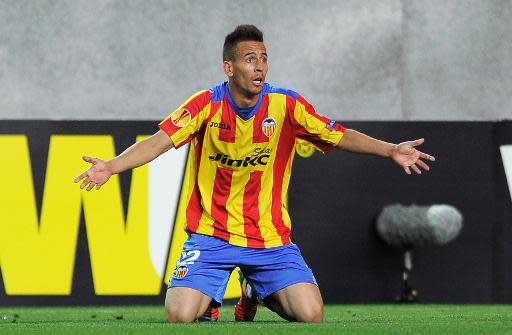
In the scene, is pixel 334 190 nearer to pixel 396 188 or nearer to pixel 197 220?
pixel 396 188

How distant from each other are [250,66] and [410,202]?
12.6 feet

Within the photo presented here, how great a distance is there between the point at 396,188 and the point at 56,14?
3.71 metres

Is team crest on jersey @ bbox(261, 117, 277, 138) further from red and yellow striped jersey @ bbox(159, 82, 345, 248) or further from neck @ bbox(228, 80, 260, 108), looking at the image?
neck @ bbox(228, 80, 260, 108)

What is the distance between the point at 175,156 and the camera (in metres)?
9.86

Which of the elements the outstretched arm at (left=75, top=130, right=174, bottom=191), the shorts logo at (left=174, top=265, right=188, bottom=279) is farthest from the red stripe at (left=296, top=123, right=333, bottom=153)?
the shorts logo at (left=174, top=265, right=188, bottom=279)

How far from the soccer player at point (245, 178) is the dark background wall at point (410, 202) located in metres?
3.07

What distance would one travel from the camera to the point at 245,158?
677 centimetres

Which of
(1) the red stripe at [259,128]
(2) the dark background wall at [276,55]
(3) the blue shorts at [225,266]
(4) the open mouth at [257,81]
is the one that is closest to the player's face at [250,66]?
(4) the open mouth at [257,81]

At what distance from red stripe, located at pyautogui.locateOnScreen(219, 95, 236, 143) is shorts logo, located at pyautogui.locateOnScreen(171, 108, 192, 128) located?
0.21 meters

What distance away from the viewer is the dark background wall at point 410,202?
32.8ft

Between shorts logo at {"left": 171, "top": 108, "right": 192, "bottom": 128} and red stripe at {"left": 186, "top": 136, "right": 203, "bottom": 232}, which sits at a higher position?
shorts logo at {"left": 171, "top": 108, "right": 192, "bottom": 128}

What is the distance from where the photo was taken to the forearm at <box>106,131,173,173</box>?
6.21 metres

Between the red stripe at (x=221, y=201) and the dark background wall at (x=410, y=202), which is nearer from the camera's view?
the red stripe at (x=221, y=201)

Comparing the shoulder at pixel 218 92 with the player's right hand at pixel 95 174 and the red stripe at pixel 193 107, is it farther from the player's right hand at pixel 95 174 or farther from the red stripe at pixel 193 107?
the player's right hand at pixel 95 174
